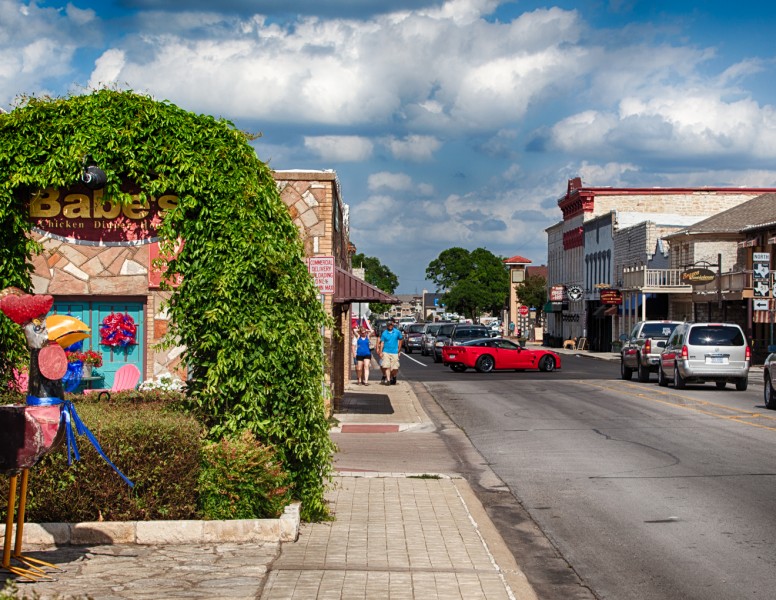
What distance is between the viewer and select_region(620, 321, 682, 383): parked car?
114ft

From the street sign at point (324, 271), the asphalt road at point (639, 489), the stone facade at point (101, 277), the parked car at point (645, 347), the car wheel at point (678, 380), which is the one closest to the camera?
the asphalt road at point (639, 489)

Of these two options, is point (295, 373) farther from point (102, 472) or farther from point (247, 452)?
point (102, 472)

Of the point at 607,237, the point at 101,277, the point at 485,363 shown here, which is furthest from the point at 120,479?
the point at 607,237

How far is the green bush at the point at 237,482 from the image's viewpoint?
858 centimetres

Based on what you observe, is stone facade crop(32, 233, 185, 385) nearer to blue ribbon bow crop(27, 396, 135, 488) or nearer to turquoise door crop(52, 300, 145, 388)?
turquoise door crop(52, 300, 145, 388)

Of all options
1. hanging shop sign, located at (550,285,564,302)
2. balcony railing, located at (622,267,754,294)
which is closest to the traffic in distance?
balcony railing, located at (622,267,754,294)

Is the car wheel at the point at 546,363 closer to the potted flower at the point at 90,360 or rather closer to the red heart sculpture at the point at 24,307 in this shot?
the potted flower at the point at 90,360

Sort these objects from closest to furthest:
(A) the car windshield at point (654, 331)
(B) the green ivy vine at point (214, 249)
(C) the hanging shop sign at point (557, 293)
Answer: (B) the green ivy vine at point (214, 249)
(A) the car windshield at point (654, 331)
(C) the hanging shop sign at point (557, 293)

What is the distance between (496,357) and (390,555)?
33.4 meters

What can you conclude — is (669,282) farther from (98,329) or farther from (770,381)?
(98,329)

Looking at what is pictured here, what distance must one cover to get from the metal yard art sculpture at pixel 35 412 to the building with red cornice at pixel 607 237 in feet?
191

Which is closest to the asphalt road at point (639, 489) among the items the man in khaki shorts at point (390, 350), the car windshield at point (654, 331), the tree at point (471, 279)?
the man in khaki shorts at point (390, 350)

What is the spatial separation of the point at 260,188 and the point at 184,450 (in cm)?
231

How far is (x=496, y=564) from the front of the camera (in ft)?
26.7
